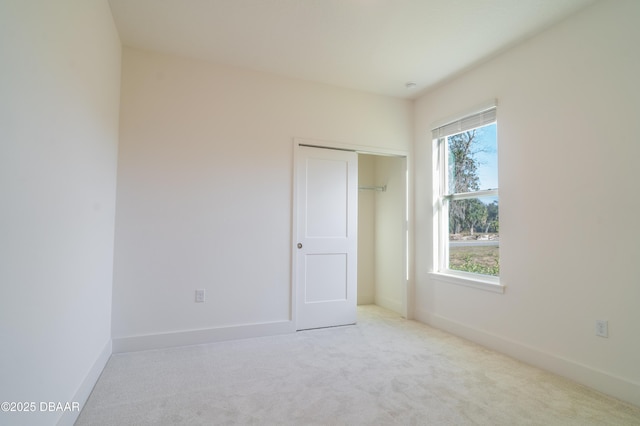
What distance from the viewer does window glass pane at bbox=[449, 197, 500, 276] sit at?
10.5ft

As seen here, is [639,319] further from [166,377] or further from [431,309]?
[166,377]

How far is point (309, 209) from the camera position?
146 inches

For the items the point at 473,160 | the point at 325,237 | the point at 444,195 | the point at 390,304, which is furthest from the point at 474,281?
the point at 325,237

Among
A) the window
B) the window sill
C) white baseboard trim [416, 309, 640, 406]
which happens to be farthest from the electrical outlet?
the window

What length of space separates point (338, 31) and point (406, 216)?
7.62 feet

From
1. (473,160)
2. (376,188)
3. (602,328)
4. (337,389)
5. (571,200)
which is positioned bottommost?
(337,389)

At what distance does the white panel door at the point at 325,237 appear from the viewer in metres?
3.62

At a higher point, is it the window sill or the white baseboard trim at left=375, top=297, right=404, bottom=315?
the window sill

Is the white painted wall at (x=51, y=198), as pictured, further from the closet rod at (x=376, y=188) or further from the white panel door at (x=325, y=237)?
the closet rod at (x=376, y=188)

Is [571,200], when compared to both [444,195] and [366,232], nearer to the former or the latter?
[444,195]

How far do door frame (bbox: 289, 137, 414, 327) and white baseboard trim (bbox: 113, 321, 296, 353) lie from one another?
222 millimetres

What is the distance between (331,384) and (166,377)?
1.22 metres

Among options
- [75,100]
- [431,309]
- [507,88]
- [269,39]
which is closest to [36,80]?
[75,100]

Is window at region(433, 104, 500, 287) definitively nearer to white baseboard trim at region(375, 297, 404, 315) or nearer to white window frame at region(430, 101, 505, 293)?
white window frame at region(430, 101, 505, 293)
